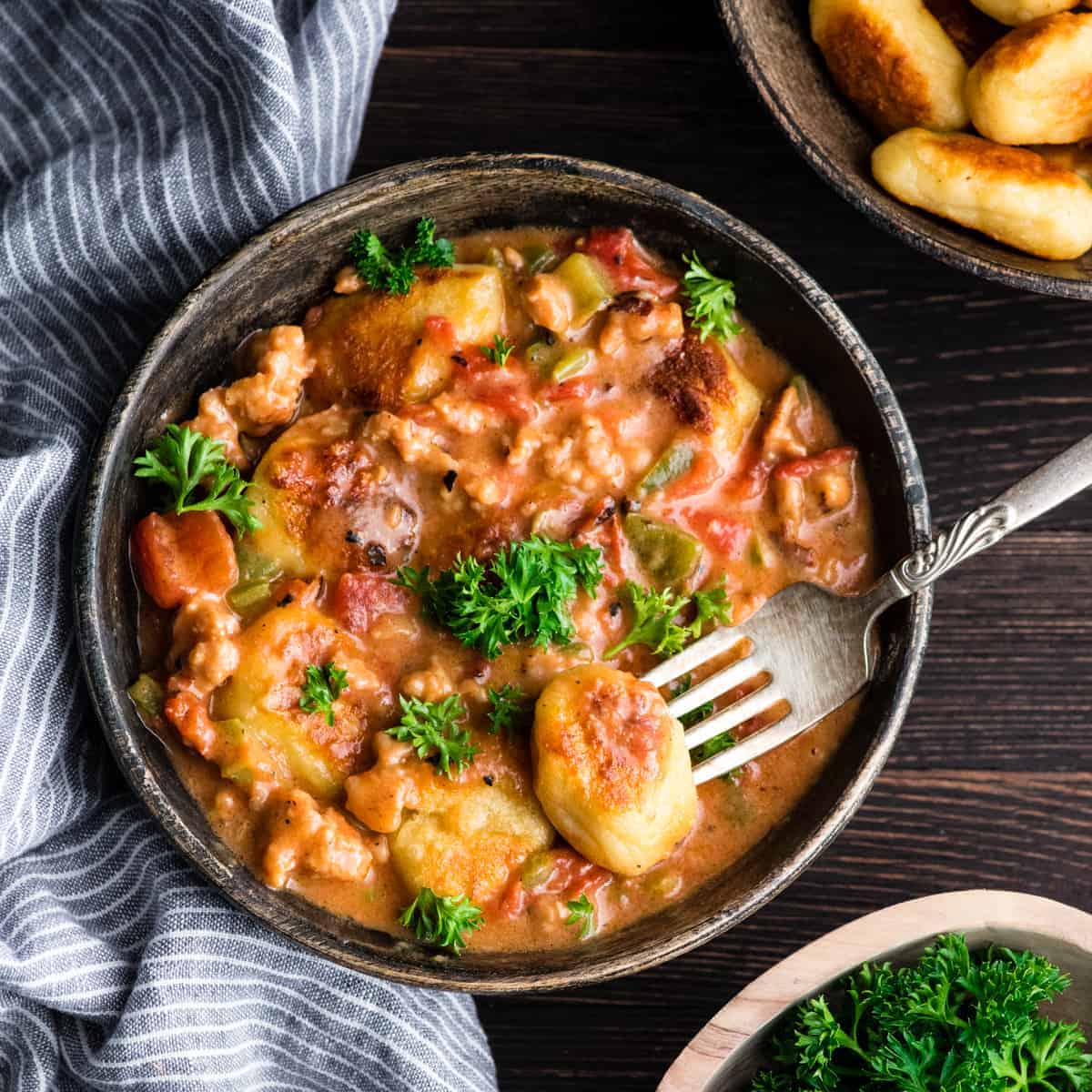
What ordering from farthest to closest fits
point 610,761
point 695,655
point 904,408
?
point 904,408, point 695,655, point 610,761

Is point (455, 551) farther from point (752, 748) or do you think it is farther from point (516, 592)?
point (752, 748)

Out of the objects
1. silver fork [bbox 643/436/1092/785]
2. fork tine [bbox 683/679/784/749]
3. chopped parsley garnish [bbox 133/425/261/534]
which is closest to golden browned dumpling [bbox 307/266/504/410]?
chopped parsley garnish [bbox 133/425/261/534]

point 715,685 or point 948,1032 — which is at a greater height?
point 715,685

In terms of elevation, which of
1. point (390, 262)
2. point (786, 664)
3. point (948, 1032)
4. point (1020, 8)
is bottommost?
point (948, 1032)

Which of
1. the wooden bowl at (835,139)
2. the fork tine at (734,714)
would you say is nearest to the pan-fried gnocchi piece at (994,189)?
the wooden bowl at (835,139)

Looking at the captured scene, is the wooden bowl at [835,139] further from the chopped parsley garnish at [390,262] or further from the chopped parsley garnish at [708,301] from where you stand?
the chopped parsley garnish at [390,262]

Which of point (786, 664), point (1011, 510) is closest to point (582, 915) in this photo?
point (786, 664)

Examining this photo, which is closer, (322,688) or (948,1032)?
(322,688)
